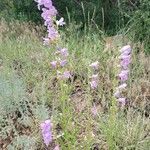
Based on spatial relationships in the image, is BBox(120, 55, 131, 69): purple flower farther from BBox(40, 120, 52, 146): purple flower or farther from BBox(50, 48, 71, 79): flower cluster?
BBox(40, 120, 52, 146): purple flower

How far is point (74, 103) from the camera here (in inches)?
149

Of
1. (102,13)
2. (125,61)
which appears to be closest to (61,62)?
(125,61)

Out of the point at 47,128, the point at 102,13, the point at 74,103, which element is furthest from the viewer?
the point at 102,13

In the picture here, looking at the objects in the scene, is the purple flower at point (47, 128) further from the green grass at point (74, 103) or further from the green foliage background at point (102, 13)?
the green foliage background at point (102, 13)

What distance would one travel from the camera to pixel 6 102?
370 cm

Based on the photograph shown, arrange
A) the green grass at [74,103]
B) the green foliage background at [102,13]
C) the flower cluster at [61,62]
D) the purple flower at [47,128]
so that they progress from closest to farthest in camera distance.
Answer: the purple flower at [47,128], the flower cluster at [61,62], the green grass at [74,103], the green foliage background at [102,13]

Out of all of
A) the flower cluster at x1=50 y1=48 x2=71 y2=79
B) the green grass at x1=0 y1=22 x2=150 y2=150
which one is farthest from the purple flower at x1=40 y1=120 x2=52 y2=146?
the flower cluster at x1=50 y1=48 x2=71 y2=79

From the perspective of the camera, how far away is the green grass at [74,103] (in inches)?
122

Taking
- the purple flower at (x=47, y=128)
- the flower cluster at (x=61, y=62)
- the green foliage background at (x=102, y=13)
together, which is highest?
the flower cluster at (x=61, y=62)

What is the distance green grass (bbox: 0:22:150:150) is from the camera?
309cm

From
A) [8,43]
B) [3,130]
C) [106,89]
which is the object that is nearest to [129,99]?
[106,89]

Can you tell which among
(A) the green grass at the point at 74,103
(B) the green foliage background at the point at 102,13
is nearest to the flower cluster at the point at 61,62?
(A) the green grass at the point at 74,103

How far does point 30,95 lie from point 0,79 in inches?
11.4

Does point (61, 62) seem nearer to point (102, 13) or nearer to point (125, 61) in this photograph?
point (125, 61)
